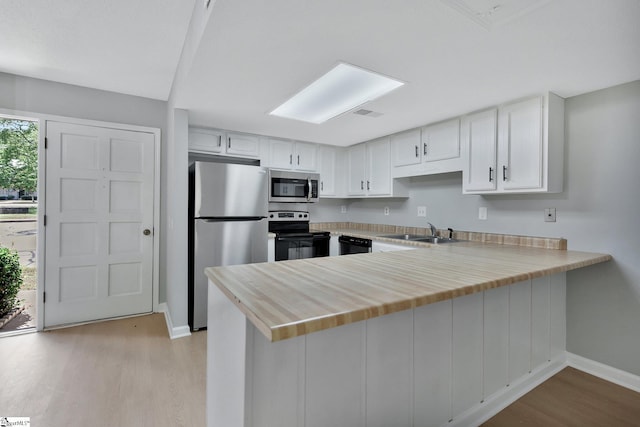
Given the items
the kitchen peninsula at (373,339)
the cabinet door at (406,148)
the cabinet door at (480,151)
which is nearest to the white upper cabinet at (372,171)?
the cabinet door at (406,148)

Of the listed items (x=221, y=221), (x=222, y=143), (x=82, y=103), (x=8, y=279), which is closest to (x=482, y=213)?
(x=221, y=221)

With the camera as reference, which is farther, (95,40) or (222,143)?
(222,143)

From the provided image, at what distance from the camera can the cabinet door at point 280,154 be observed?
12.5 feet

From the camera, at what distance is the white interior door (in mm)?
2885

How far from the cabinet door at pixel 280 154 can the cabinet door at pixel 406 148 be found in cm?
135

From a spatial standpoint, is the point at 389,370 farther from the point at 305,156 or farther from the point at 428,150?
the point at 305,156

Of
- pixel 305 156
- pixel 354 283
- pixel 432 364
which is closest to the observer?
pixel 354 283

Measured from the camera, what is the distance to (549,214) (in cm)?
239

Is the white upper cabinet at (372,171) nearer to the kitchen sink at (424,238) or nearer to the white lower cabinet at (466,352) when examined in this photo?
the kitchen sink at (424,238)

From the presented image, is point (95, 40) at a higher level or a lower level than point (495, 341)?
higher

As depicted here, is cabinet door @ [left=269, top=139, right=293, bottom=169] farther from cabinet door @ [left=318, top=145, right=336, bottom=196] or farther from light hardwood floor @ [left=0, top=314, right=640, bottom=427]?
light hardwood floor @ [left=0, top=314, right=640, bottom=427]

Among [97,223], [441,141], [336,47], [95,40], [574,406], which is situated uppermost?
[95,40]

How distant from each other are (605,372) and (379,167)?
272 centimetres

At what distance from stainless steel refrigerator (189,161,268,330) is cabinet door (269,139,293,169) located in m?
0.65
